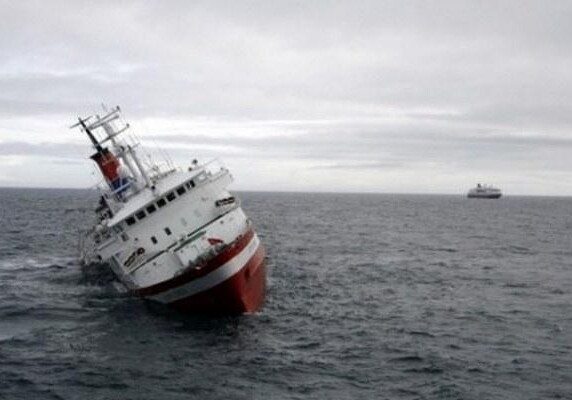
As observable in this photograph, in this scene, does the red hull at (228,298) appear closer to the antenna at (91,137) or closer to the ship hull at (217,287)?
the ship hull at (217,287)

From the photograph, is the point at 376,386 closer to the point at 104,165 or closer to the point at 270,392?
the point at 270,392

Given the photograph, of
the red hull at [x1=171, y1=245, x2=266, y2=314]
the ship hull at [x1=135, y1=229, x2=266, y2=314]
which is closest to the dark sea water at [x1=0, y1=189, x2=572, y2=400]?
the red hull at [x1=171, y1=245, x2=266, y2=314]

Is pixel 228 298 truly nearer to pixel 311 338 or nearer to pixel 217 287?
pixel 217 287

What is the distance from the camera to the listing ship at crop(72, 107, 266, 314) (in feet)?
91.8

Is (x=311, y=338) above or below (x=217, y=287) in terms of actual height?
below

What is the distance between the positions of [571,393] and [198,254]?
1606 cm

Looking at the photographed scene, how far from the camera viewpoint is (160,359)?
23.9 m

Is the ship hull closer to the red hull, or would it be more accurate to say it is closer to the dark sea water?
the red hull

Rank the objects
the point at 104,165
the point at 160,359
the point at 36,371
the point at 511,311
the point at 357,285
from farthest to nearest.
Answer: the point at 357,285, the point at 104,165, the point at 511,311, the point at 160,359, the point at 36,371

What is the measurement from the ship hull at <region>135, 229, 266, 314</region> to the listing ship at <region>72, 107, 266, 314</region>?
43 mm

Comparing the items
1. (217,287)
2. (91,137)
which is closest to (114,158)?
(91,137)

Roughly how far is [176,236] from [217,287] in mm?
5180

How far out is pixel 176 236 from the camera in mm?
31906

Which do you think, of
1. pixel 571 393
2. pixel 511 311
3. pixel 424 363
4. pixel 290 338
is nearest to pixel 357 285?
pixel 511 311
